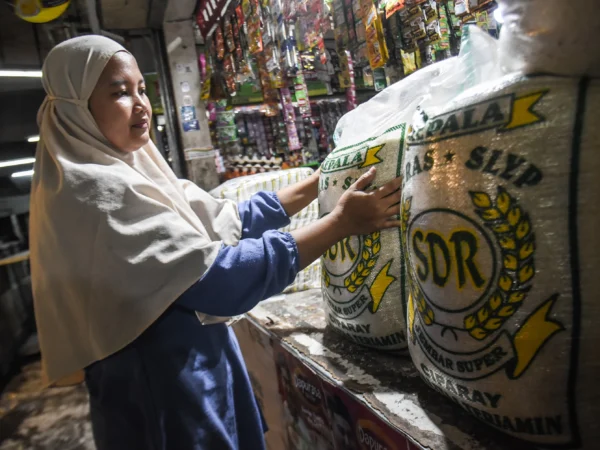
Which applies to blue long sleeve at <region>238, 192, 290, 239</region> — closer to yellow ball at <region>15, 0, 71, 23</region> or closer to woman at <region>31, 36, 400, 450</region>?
woman at <region>31, 36, 400, 450</region>

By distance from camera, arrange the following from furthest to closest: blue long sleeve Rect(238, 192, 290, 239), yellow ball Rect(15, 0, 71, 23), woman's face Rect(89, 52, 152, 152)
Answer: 1. yellow ball Rect(15, 0, 71, 23)
2. blue long sleeve Rect(238, 192, 290, 239)
3. woman's face Rect(89, 52, 152, 152)

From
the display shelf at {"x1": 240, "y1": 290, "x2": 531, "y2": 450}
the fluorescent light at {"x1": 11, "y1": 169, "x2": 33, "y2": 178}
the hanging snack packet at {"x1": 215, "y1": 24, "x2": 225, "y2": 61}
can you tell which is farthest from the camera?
the fluorescent light at {"x1": 11, "y1": 169, "x2": 33, "y2": 178}

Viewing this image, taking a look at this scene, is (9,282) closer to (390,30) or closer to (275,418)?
(275,418)

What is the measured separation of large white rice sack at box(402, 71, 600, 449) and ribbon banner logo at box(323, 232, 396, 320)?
0.85ft

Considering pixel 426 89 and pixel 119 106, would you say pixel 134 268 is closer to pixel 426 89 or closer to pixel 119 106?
pixel 119 106

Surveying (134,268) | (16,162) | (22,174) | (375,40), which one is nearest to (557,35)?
(134,268)

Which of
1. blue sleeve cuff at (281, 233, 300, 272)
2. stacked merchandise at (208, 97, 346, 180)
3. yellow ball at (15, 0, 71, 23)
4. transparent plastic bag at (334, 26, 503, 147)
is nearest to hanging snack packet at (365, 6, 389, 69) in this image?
transparent plastic bag at (334, 26, 503, 147)

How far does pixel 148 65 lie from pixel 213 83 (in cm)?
168

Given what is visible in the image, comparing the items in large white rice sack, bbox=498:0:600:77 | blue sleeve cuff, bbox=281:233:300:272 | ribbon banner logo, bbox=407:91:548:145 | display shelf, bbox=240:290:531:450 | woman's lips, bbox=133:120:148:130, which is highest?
woman's lips, bbox=133:120:148:130

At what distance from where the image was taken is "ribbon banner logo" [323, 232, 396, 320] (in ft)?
3.04

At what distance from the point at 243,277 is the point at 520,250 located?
21.2 inches

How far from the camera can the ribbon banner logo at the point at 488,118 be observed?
21.1 inches

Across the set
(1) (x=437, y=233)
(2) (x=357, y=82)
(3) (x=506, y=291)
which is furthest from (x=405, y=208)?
(2) (x=357, y=82)

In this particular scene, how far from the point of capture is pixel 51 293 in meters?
0.98
